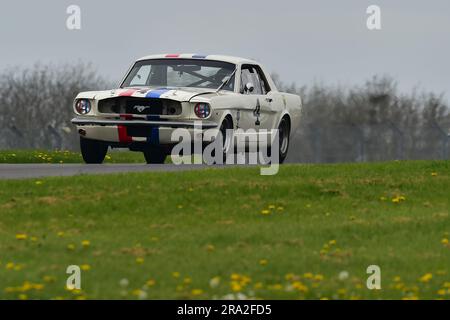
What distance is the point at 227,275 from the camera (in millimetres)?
9602

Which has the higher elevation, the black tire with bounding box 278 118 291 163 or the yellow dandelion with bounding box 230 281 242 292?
the yellow dandelion with bounding box 230 281 242 292

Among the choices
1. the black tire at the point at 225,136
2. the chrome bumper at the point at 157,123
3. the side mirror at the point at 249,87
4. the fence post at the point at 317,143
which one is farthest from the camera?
the fence post at the point at 317,143

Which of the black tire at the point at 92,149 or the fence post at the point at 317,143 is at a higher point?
the black tire at the point at 92,149

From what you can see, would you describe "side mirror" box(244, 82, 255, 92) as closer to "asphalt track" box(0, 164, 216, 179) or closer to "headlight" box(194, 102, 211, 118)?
"headlight" box(194, 102, 211, 118)

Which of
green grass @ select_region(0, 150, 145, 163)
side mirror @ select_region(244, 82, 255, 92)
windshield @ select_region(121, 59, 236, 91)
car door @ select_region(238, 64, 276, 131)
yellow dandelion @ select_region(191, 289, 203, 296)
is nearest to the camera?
yellow dandelion @ select_region(191, 289, 203, 296)

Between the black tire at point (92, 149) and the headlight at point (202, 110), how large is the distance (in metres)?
2.09

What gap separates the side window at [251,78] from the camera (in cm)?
1944

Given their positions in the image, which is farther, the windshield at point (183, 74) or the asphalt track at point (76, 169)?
the windshield at point (183, 74)

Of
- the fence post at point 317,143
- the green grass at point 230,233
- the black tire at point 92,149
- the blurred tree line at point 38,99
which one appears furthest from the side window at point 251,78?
the blurred tree line at point 38,99

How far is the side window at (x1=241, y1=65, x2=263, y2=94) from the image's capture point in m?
19.4

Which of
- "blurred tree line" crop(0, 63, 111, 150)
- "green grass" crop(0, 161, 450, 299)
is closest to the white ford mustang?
"green grass" crop(0, 161, 450, 299)


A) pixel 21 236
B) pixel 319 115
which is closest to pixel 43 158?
pixel 21 236

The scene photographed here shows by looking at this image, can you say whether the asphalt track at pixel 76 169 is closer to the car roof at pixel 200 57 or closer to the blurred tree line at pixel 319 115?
the car roof at pixel 200 57
